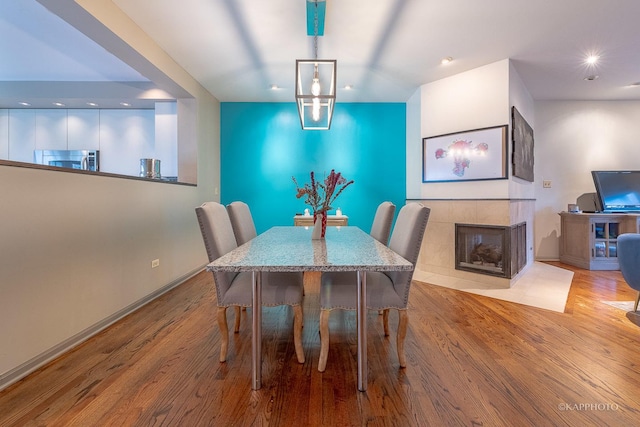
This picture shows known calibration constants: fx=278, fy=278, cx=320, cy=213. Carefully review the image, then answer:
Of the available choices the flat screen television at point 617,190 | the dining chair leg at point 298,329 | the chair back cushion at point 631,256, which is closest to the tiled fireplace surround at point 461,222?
the chair back cushion at point 631,256

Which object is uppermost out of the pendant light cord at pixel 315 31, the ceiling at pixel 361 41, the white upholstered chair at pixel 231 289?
the ceiling at pixel 361 41

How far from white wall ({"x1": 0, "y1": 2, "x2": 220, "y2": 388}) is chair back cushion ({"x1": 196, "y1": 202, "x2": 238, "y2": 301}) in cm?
95

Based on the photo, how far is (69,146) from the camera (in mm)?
4086

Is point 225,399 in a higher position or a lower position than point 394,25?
lower

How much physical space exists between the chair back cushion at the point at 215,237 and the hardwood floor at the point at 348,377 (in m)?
0.49

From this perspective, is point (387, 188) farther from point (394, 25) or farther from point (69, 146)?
point (69, 146)

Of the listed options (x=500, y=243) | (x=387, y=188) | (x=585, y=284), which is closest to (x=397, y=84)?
(x=387, y=188)

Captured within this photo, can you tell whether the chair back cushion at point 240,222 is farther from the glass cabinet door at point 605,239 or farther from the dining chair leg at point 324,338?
the glass cabinet door at point 605,239

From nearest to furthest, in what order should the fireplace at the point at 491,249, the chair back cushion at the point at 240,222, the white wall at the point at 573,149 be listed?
1. the chair back cushion at the point at 240,222
2. the fireplace at the point at 491,249
3. the white wall at the point at 573,149

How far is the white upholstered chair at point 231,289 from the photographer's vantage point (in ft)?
5.37

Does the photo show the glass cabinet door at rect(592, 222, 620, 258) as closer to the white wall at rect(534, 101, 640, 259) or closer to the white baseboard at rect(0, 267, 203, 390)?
the white wall at rect(534, 101, 640, 259)

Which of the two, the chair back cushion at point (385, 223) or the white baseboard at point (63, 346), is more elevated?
the chair back cushion at point (385, 223)

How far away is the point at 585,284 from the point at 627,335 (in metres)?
1.57

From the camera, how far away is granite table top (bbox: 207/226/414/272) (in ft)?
4.06
